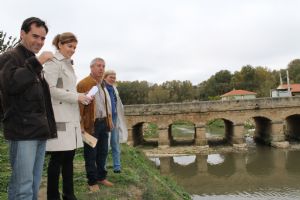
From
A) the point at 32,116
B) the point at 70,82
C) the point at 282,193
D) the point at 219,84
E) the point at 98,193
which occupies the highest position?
the point at 219,84

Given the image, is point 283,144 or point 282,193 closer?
point 282,193

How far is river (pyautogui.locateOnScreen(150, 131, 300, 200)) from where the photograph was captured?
12.8 m

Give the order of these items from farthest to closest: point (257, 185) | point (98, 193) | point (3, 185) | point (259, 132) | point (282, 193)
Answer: point (259, 132)
point (257, 185)
point (282, 193)
point (3, 185)
point (98, 193)

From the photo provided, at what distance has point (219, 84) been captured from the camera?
61375 millimetres

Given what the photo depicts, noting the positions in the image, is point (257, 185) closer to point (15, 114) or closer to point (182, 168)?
point (182, 168)

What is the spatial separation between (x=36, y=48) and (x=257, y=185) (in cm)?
1261

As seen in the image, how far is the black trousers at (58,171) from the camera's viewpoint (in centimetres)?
389

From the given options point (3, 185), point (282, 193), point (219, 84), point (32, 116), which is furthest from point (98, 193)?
Answer: point (219, 84)

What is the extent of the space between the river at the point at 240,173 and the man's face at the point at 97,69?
8.55 metres

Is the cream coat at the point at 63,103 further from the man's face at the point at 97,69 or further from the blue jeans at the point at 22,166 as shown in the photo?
the man's face at the point at 97,69

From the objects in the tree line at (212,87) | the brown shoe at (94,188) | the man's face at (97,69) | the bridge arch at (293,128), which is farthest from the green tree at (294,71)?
the brown shoe at (94,188)

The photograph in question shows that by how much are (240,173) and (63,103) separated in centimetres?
1399

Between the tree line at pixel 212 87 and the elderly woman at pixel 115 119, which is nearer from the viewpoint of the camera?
the elderly woman at pixel 115 119

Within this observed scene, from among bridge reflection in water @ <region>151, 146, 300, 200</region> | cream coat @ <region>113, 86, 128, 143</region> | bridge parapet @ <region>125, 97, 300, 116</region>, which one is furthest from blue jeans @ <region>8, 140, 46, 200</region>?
bridge parapet @ <region>125, 97, 300, 116</region>
